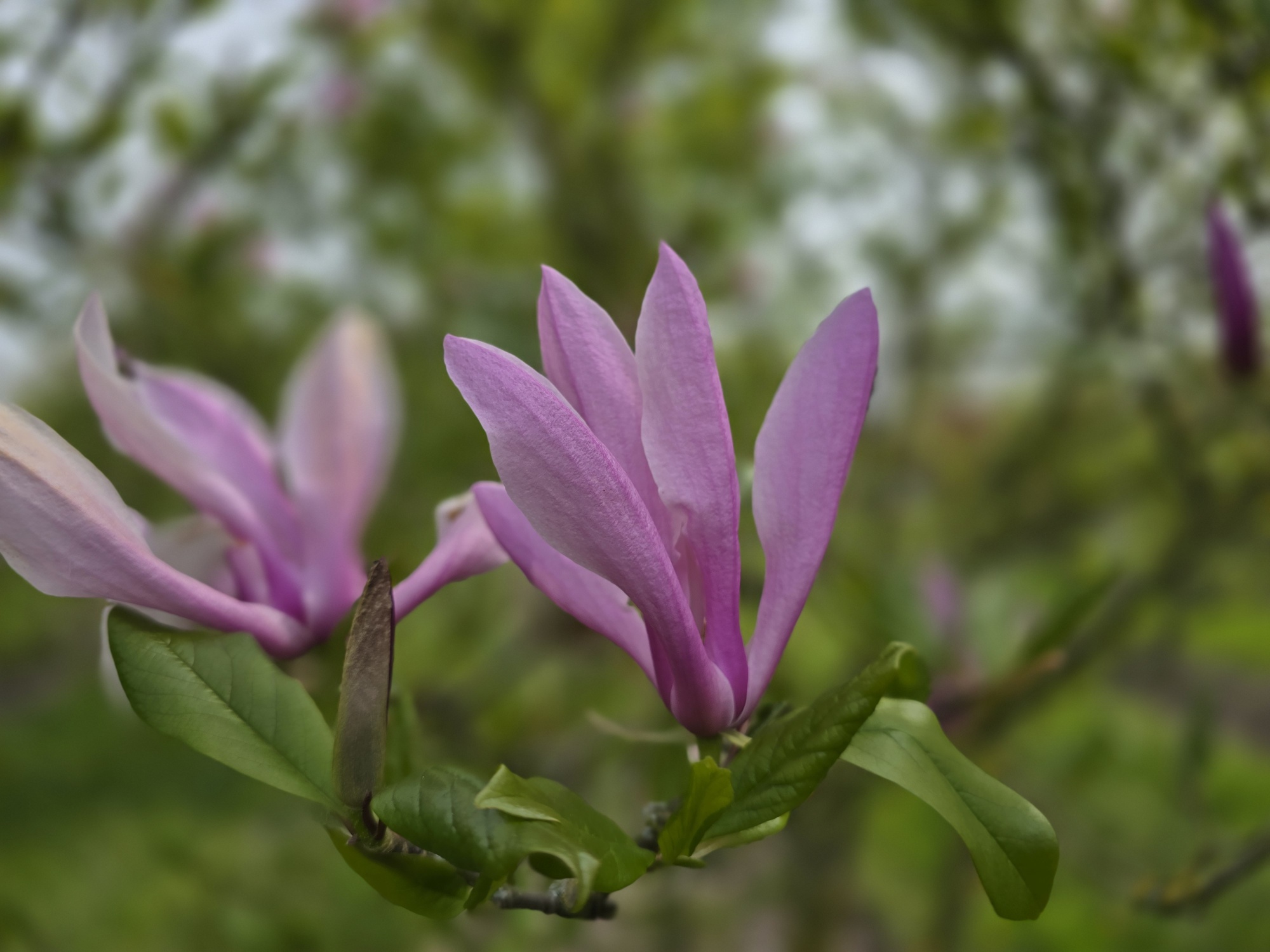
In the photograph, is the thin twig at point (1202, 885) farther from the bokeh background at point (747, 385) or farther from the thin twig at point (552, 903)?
the thin twig at point (552, 903)

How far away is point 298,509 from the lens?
0.41 meters

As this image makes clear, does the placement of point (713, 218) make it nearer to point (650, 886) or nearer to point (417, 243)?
point (417, 243)

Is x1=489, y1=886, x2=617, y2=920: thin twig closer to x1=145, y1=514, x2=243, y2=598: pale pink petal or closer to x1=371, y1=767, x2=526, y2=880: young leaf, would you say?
x1=371, y1=767, x2=526, y2=880: young leaf

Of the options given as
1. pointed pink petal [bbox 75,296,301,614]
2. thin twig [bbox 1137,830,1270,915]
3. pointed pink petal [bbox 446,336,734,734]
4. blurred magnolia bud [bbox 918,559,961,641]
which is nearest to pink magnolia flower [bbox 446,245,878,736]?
pointed pink petal [bbox 446,336,734,734]

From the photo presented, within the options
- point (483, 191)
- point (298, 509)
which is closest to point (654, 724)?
→ point (298, 509)

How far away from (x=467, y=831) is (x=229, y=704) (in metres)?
0.08

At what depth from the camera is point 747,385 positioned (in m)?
1.59

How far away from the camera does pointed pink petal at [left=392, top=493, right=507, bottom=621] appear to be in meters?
0.31

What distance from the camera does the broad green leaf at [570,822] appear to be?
241mm

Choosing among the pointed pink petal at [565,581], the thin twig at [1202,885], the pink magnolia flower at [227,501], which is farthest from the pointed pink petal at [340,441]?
the thin twig at [1202,885]

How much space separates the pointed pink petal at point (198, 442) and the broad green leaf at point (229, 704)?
0.07 metres

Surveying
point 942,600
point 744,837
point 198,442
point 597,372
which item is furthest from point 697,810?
point 942,600

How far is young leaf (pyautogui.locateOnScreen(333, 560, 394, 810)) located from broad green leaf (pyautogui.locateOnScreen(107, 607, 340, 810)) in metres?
0.02

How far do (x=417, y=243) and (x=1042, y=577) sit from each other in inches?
43.5
